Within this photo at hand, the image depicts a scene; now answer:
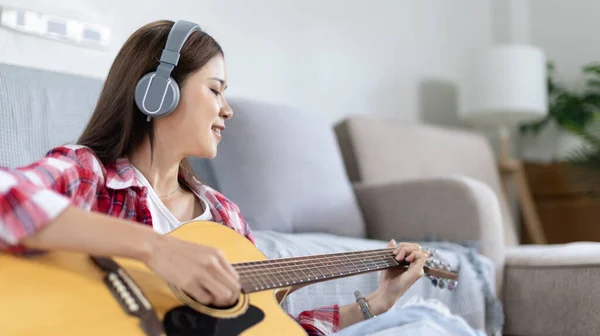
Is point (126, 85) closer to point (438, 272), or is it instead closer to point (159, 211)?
point (159, 211)

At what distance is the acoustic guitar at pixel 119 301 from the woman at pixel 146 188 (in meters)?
0.03

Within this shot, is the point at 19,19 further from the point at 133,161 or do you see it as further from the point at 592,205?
the point at 592,205

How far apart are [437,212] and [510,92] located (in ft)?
3.63

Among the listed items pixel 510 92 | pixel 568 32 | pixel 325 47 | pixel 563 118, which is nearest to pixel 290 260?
pixel 325 47

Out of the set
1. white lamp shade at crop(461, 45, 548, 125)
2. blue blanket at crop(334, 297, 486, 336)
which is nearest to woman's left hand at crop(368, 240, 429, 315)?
blue blanket at crop(334, 297, 486, 336)

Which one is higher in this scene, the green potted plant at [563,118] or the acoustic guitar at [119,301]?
the acoustic guitar at [119,301]

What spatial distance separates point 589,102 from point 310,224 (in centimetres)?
191

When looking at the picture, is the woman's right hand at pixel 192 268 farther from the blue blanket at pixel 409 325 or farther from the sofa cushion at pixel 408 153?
the sofa cushion at pixel 408 153

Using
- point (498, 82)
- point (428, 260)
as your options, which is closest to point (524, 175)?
point (498, 82)

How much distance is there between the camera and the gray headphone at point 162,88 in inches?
36.8

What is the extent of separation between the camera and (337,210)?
74.6 inches

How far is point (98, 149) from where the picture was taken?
990 millimetres

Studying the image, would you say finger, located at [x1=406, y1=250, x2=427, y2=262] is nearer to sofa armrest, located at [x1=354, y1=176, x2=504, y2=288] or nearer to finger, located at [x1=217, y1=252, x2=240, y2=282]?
finger, located at [x1=217, y1=252, x2=240, y2=282]

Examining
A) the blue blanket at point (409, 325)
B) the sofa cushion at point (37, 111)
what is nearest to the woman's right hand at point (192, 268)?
the blue blanket at point (409, 325)
